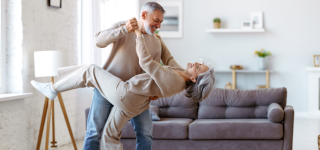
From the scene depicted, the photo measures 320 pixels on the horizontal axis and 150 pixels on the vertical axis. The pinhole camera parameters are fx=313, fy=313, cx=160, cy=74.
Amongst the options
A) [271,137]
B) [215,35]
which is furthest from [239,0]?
[271,137]

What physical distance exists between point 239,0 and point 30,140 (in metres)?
Result: 5.13

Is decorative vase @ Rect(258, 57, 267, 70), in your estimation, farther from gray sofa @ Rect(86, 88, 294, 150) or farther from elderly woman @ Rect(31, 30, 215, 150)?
elderly woman @ Rect(31, 30, 215, 150)

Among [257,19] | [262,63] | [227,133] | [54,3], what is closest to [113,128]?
[227,133]

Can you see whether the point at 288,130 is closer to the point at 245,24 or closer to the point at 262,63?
the point at 262,63

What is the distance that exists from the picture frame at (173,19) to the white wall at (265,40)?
0.40ft

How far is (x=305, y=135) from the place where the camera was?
477cm

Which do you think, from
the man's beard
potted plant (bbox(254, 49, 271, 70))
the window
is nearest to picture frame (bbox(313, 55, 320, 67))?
potted plant (bbox(254, 49, 271, 70))

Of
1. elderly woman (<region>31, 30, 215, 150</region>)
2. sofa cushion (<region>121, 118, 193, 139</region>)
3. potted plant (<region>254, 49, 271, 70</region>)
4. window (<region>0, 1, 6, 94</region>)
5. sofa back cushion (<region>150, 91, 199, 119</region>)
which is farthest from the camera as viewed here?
potted plant (<region>254, 49, 271, 70</region>)

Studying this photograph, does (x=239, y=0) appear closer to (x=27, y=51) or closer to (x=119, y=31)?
(x=27, y=51)

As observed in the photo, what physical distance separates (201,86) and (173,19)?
5.10 m

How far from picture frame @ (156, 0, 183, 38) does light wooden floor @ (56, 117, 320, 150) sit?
3.07 metres

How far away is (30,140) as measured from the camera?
11.5 ft

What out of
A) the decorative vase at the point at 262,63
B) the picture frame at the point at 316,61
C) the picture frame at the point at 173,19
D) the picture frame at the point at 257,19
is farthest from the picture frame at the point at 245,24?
the picture frame at the point at 316,61

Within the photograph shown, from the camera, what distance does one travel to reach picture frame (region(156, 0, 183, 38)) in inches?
273
